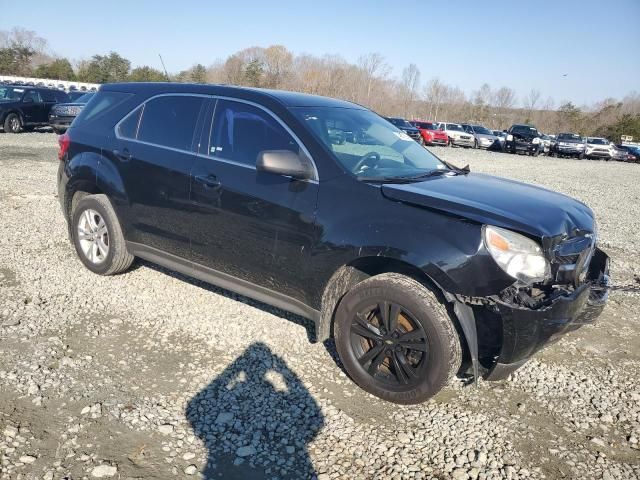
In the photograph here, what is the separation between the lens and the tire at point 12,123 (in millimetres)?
18359

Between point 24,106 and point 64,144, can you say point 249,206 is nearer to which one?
point 64,144

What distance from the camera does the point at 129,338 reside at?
A: 391 cm

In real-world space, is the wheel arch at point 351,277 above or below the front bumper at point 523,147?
below

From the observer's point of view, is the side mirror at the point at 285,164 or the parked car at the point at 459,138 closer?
the side mirror at the point at 285,164

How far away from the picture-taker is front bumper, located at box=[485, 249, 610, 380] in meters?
2.84

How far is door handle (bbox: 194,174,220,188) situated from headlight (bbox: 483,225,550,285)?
6.69 feet

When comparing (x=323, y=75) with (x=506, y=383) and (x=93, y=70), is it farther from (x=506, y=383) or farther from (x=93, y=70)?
(x=506, y=383)

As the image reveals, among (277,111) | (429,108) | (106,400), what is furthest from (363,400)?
(429,108)

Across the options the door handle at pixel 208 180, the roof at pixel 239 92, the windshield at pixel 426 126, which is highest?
the windshield at pixel 426 126

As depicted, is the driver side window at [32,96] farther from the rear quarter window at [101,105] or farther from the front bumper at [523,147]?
the front bumper at [523,147]

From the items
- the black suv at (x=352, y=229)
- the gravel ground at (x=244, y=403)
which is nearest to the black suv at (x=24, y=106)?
the gravel ground at (x=244, y=403)

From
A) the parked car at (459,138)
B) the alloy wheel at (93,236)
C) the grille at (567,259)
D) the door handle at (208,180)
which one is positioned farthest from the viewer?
the parked car at (459,138)

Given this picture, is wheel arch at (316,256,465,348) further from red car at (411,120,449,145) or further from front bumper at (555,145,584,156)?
front bumper at (555,145,584,156)

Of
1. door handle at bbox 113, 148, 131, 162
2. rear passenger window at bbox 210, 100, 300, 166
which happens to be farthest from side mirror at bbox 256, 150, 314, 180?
door handle at bbox 113, 148, 131, 162
